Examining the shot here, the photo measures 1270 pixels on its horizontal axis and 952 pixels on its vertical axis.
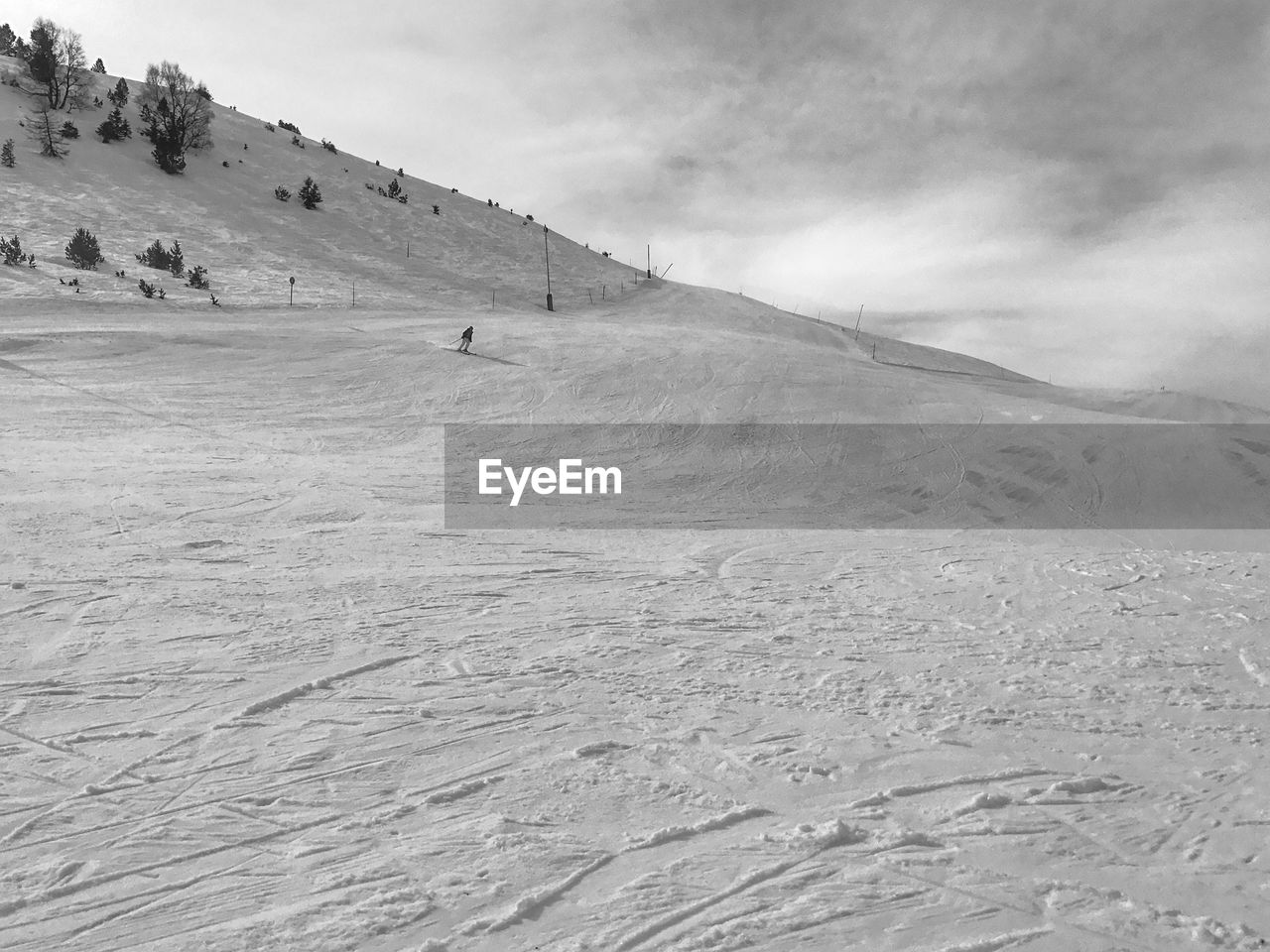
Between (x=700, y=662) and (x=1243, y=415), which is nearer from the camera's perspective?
(x=700, y=662)

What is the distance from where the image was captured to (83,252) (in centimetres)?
2734

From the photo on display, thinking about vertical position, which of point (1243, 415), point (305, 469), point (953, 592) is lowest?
point (953, 592)

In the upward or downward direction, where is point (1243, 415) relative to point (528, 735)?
upward

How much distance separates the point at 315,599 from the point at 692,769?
3925 millimetres

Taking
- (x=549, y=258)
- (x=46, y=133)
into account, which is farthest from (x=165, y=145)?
(x=549, y=258)

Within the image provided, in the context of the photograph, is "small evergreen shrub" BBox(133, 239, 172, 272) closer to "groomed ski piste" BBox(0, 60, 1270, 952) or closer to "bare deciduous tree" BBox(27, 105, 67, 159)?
"bare deciduous tree" BBox(27, 105, 67, 159)

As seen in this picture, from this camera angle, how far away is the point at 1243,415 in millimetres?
20422

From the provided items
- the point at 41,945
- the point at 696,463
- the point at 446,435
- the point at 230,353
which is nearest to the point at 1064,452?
the point at 696,463

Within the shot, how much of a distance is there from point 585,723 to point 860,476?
10493 mm

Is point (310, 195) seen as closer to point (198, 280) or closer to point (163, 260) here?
point (163, 260)

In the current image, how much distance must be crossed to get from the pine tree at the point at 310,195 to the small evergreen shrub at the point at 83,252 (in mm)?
12765

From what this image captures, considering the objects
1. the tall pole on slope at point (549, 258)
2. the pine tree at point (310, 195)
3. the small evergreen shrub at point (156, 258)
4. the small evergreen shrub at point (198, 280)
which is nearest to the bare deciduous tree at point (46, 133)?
the pine tree at point (310, 195)

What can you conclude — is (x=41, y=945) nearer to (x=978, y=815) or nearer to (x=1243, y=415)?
(x=978, y=815)

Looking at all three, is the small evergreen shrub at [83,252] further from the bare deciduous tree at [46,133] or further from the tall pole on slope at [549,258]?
the tall pole on slope at [549,258]
